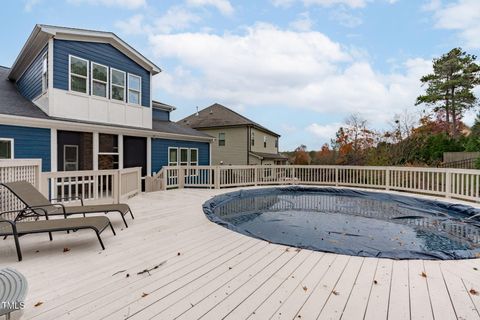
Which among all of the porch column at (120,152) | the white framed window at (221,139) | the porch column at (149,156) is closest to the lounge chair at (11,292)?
the porch column at (120,152)

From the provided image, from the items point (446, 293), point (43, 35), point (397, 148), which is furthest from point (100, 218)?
point (397, 148)

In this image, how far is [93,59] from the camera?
28.8 ft

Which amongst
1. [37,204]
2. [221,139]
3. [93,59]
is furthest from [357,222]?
[221,139]

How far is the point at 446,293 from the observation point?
2275mm

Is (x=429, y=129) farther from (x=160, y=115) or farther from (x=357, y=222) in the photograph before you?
(x=160, y=115)

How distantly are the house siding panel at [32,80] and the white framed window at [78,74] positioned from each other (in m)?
0.85

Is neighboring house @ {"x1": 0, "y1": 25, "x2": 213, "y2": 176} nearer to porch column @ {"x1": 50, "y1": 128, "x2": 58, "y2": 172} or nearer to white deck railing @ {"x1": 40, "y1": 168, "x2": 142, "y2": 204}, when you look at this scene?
porch column @ {"x1": 50, "y1": 128, "x2": 58, "y2": 172}

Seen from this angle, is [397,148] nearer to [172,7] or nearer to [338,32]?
[338,32]

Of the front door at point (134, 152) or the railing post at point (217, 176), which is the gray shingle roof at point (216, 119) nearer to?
the railing post at point (217, 176)

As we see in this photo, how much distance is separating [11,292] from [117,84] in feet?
30.5

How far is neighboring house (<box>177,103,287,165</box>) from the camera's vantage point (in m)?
18.8

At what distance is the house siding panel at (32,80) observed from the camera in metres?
8.52

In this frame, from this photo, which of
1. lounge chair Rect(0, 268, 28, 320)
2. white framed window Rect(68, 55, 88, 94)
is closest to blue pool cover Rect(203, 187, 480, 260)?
lounge chair Rect(0, 268, 28, 320)

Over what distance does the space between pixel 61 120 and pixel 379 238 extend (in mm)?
8886
